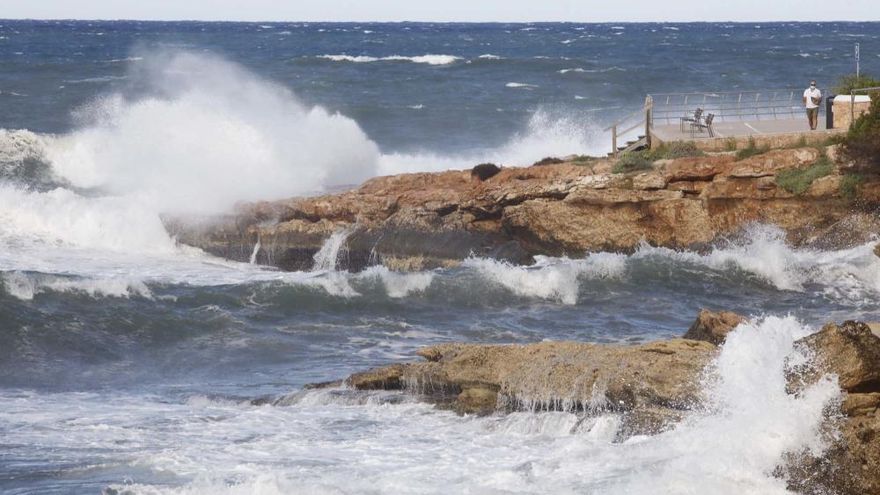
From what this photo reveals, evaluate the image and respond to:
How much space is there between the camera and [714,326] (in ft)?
47.9

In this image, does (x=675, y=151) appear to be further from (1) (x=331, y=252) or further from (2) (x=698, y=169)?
(1) (x=331, y=252)

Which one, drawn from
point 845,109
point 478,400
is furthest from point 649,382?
point 845,109

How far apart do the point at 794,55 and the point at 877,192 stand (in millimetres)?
59516

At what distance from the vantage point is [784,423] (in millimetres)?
11391

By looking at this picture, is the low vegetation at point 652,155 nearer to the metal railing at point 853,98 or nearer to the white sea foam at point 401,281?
the metal railing at point 853,98

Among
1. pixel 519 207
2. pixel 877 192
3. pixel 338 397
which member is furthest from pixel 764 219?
pixel 338 397

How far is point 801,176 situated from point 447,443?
41.6 ft

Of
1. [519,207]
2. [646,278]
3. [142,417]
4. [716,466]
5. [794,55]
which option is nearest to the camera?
[716,466]

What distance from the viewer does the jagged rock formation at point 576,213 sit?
A: 2352cm

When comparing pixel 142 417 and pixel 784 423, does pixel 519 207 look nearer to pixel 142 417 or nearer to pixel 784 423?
pixel 142 417

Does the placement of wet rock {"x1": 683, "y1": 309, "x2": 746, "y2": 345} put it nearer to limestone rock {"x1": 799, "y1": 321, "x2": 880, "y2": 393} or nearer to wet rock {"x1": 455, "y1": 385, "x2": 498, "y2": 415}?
wet rock {"x1": 455, "y1": 385, "x2": 498, "y2": 415}

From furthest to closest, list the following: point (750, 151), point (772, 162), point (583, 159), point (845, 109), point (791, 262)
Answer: point (845, 109) < point (583, 159) < point (750, 151) < point (772, 162) < point (791, 262)

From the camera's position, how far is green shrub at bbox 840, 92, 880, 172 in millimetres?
23609

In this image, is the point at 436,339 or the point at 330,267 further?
the point at 330,267
